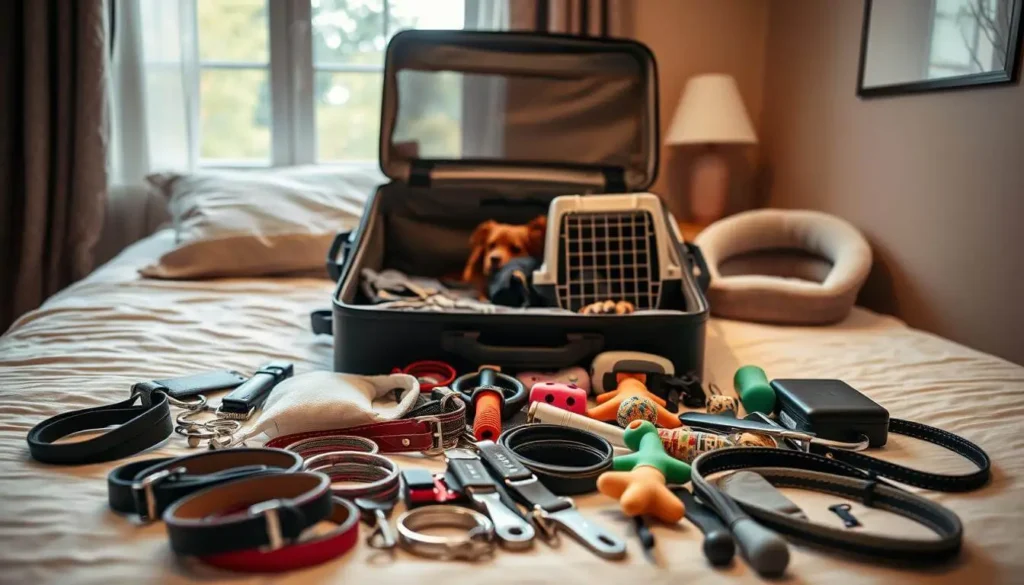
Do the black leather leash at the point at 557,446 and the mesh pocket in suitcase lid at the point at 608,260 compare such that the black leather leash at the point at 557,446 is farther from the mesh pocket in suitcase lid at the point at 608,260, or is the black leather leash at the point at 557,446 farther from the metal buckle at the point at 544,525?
the mesh pocket in suitcase lid at the point at 608,260

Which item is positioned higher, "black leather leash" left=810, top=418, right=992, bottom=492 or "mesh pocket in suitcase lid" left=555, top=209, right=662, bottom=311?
"mesh pocket in suitcase lid" left=555, top=209, right=662, bottom=311

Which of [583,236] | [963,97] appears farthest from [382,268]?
[963,97]

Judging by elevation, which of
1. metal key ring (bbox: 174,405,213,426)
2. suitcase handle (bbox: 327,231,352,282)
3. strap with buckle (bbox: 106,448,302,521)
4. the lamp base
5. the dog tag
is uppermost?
the lamp base

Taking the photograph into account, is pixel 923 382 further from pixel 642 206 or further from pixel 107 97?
pixel 107 97

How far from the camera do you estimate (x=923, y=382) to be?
1.13m

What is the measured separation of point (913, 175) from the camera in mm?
1695

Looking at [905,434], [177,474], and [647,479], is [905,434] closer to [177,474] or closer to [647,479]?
[647,479]

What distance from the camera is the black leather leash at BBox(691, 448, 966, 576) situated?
23.7 inches

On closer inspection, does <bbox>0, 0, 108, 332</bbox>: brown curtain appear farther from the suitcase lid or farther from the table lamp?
the table lamp

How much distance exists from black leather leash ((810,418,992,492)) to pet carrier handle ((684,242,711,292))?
46 centimetres

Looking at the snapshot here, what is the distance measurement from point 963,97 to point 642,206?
28.8 inches

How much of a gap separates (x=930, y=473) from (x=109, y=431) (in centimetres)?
83

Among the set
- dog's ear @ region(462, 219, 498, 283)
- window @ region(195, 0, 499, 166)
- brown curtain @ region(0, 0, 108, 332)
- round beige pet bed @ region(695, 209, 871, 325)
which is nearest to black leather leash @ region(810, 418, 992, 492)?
round beige pet bed @ region(695, 209, 871, 325)

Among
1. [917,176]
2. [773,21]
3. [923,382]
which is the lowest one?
[923,382]
